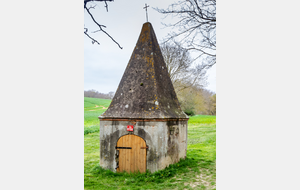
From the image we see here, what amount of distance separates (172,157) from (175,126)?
1.57 metres

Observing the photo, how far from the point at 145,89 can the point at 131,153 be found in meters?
3.26

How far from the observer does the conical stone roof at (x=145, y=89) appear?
10375mm

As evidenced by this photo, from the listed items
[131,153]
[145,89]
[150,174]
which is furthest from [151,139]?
[145,89]

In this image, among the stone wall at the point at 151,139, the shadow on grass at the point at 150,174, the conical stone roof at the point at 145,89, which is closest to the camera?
the shadow on grass at the point at 150,174

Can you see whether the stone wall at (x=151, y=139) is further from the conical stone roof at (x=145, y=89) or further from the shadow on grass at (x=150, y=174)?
the conical stone roof at (x=145, y=89)

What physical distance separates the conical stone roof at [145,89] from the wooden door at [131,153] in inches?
43.8

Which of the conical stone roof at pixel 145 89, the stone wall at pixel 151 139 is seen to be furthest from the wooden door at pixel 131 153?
the conical stone roof at pixel 145 89

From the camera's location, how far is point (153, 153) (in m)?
9.94

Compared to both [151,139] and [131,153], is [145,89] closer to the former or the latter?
[151,139]

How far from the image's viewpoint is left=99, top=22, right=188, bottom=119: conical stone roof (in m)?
10.4

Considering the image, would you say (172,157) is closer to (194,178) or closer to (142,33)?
(194,178)

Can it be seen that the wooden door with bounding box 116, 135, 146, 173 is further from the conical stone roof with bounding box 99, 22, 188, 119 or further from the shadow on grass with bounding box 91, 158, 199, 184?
the conical stone roof with bounding box 99, 22, 188, 119

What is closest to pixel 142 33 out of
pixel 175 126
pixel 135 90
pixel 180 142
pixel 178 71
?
pixel 135 90

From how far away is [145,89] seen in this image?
35.8 feet
